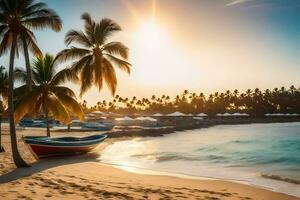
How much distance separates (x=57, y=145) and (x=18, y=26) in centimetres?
837

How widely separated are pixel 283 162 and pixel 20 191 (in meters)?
19.5

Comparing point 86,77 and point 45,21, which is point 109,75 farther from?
→ point 45,21

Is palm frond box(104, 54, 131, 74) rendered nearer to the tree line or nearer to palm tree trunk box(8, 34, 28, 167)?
palm tree trunk box(8, 34, 28, 167)

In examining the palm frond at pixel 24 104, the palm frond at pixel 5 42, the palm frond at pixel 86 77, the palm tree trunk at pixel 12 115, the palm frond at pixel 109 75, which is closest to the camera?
the palm tree trunk at pixel 12 115

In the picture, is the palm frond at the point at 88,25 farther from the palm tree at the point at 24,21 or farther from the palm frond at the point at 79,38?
the palm tree at the point at 24,21

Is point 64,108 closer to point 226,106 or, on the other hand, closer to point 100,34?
point 100,34

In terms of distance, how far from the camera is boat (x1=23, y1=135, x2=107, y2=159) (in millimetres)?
20000

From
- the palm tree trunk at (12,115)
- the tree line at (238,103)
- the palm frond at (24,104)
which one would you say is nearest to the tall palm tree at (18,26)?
the palm tree trunk at (12,115)

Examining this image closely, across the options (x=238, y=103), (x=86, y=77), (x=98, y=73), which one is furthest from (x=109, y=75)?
(x=238, y=103)

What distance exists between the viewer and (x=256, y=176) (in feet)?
56.7

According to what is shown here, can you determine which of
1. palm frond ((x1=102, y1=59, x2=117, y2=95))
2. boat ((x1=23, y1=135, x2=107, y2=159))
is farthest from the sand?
palm frond ((x1=102, y1=59, x2=117, y2=95))

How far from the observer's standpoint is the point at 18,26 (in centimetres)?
1573

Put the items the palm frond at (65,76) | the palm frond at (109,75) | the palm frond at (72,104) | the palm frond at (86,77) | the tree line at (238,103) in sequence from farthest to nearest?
the tree line at (238,103) → the palm frond at (109,75) → the palm frond at (86,77) → the palm frond at (65,76) → the palm frond at (72,104)

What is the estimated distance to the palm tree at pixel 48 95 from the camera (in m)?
18.1
